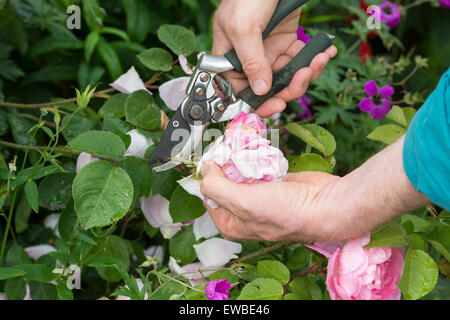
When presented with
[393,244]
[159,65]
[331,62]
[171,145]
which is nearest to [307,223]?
[393,244]

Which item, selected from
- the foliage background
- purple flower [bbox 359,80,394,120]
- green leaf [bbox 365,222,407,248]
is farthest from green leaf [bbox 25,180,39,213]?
purple flower [bbox 359,80,394,120]

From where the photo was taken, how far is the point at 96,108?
1.06m

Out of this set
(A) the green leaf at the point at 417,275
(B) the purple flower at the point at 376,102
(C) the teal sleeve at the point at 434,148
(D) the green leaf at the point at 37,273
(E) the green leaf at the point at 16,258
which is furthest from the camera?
(B) the purple flower at the point at 376,102

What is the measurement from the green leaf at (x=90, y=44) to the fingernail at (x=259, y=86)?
499mm

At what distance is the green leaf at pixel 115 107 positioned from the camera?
89cm

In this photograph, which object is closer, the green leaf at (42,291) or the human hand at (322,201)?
the human hand at (322,201)

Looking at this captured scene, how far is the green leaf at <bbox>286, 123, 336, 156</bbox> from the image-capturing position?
816mm

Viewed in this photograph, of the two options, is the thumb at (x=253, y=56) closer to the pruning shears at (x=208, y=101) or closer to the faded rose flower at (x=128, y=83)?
the pruning shears at (x=208, y=101)

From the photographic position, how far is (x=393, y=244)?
2.19 feet

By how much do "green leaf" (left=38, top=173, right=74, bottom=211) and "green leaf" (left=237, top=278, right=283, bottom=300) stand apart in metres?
0.36

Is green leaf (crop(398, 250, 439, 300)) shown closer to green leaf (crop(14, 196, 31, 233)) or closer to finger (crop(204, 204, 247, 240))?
finger (crop(204, 204, 247, 240))

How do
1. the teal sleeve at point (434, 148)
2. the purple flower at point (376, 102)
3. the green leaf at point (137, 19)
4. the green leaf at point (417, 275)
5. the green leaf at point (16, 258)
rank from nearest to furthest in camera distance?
the teal sleeve at point (434, 148)
the green leaf at point (417, 275)
the green leaf at point (16, 258)
the purple flower at point (376, 102)
the green leaf at point (137, 19)

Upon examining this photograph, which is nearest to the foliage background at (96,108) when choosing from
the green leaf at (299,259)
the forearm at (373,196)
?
the green leaf at (299,259)

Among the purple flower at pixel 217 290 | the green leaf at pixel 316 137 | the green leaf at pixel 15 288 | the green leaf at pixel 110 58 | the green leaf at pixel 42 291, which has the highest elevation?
the green leaf at pixel 110 58
